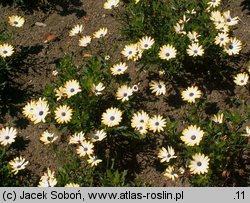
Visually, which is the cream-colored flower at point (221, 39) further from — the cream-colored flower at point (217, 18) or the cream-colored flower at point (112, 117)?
the cream-colored flower at point (112, 117)

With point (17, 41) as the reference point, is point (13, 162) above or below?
below

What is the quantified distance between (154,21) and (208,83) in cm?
98

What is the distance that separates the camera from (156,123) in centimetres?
467

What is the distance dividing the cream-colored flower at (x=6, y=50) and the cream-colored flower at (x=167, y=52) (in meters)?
1.71

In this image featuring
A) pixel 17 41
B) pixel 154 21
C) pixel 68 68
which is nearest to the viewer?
pixel 68 68

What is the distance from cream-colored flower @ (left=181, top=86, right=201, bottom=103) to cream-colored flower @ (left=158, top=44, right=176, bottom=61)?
0.40 meters

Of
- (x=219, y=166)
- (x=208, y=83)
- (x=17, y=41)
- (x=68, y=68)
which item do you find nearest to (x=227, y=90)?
(x=208, y=83)

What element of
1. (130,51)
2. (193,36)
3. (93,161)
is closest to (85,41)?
(130,51)

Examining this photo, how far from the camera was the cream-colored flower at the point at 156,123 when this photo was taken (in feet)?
15.1

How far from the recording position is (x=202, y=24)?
5254 millimetres

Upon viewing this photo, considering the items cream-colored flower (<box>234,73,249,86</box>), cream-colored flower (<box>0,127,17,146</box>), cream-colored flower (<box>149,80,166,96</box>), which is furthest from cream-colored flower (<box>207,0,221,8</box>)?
cream-colored flower (<box>0,127,17,146</box>)

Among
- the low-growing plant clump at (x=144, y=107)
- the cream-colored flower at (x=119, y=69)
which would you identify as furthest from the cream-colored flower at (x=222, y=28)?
the cream-colored flower at (x=119, y=69)

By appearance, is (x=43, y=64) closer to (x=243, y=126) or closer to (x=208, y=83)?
(x=208, y=83)

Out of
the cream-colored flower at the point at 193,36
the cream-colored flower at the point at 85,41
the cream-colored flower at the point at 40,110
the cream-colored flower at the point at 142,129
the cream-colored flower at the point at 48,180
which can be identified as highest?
the cream-colored flower at the point at 85,41
